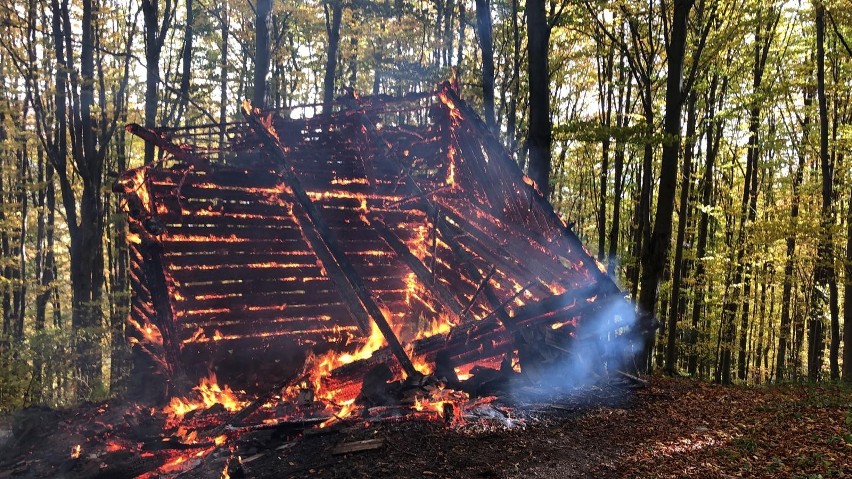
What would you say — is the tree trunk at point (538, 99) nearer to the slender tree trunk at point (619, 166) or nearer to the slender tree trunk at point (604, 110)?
the slender tree trunk at point (619, 166)

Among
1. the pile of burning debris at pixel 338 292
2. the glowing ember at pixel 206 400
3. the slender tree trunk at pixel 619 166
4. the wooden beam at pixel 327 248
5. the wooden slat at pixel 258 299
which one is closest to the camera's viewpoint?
the pile of burning debris at pixel 338 292

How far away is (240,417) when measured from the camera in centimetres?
608

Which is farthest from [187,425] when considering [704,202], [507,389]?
[704,202]

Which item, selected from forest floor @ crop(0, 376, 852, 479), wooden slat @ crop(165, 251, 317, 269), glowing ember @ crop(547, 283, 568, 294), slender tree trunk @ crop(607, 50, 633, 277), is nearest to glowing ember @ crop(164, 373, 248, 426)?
forest floor @ crop(0, 376, 852, 479)

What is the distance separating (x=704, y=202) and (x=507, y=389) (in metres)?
16.8

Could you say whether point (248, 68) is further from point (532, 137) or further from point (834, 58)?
point (834, 58)

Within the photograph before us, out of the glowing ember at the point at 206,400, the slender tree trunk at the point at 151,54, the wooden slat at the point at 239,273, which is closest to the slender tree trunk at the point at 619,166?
the wooden slat at the point at 239,273

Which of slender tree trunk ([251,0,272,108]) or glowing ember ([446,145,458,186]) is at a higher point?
slender tree trunk ([251,0,272,108])

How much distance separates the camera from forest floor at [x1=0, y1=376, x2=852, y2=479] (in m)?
4.82

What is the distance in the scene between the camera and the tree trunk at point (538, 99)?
1073 cm

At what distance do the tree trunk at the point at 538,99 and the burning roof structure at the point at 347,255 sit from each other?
1646 millimetres

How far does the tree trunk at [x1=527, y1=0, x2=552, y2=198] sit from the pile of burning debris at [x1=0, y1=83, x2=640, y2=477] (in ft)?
5.44

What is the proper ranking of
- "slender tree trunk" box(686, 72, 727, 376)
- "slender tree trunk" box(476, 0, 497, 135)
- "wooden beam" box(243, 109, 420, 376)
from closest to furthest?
"wooden beam" box(243, 109, 420, 376), "slender tree trunk" box(476, 0, 497, 135), "slender tree trunk" box(686, 72, 727, 376)

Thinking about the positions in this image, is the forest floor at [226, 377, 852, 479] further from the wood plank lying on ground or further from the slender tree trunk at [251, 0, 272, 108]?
the slender tree trunk at [251, 0, 272, 108]
